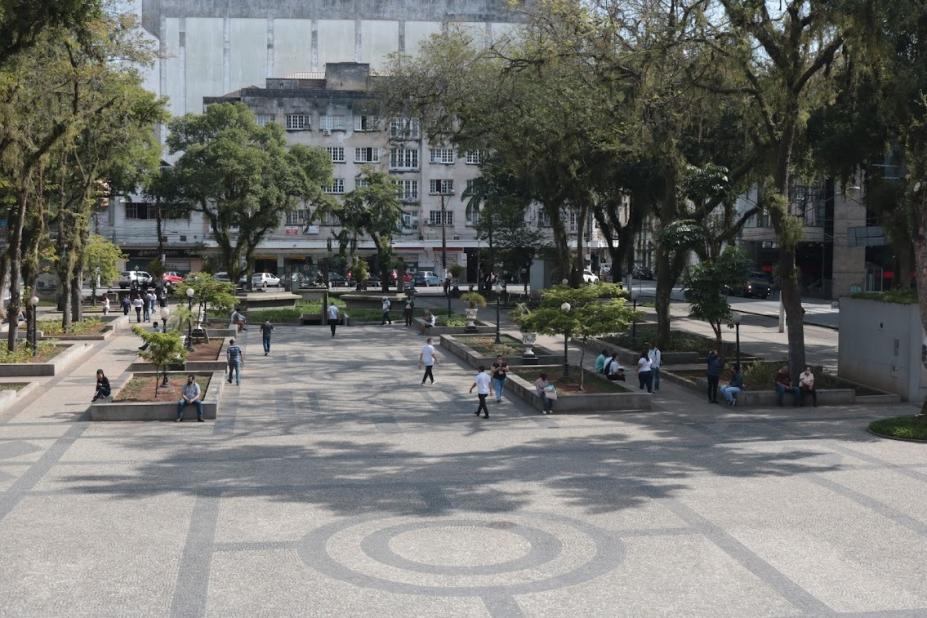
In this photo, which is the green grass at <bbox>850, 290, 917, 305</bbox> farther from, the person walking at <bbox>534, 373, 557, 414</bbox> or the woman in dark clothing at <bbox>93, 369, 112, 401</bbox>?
the woman in dark clothing at <bbox>93, 369, 112, 401</bbox>

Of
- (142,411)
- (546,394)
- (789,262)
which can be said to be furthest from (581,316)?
(142,411)

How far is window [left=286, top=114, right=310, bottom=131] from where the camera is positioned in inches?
2934

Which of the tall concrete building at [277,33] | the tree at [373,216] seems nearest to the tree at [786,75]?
the tree at [373,216]

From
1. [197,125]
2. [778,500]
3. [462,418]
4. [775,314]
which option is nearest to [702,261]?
[462,418]

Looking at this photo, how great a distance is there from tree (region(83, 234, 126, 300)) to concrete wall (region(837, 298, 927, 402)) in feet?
99.8

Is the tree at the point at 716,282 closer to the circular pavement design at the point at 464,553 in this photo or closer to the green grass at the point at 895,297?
the green grass at the point at 895,297

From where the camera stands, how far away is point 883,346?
973 inches

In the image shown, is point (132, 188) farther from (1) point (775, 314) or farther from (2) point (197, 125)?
(1) point (775, 314)

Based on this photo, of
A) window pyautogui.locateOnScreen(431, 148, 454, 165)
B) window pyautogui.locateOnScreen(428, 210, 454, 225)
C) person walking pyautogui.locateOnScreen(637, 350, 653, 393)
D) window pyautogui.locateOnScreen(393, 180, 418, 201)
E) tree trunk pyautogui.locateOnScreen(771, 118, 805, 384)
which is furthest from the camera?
window pyautogui.locateOnScreen(428, 210, 454, 225)

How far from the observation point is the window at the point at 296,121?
245 feet

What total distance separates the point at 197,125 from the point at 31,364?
32.8m

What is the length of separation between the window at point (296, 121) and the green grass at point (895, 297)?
55190mm

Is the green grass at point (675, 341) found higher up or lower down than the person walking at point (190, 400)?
higher up

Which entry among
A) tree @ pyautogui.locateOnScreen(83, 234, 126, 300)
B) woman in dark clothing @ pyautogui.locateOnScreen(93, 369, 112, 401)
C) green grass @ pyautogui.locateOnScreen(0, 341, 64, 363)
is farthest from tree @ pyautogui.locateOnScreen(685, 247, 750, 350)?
tree @ pyautogui.locateOnScreen(83, 234, 126, 300)
